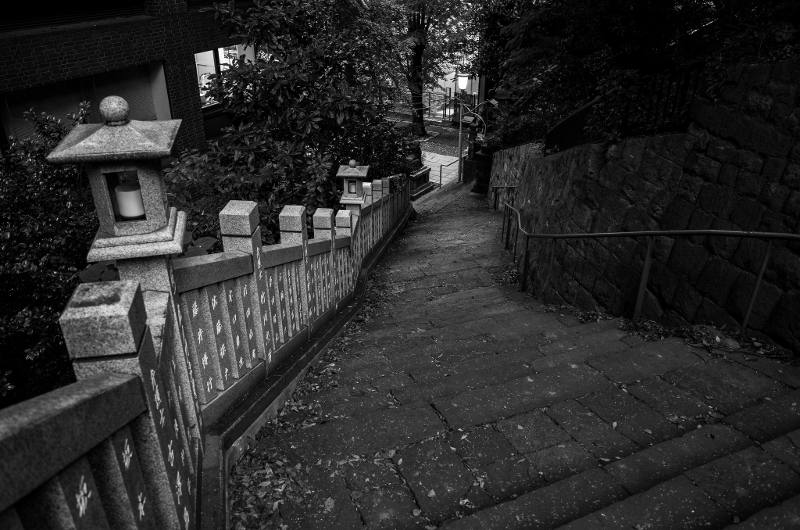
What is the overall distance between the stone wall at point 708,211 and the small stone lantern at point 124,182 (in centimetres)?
508

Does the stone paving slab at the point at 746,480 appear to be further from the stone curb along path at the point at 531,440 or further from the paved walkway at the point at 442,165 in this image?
the paved walkway at the point at 442,165

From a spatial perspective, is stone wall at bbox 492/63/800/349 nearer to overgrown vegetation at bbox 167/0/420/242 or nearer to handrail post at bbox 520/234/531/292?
handrail post at bbox 520/234/531/292

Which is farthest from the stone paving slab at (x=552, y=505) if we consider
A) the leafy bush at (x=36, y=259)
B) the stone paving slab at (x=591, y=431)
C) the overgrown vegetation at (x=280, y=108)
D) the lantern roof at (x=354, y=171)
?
Answer: the lantern roof at (x=354, y=171)

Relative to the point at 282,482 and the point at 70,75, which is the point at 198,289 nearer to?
the point at 282,482

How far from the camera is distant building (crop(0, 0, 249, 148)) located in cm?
934

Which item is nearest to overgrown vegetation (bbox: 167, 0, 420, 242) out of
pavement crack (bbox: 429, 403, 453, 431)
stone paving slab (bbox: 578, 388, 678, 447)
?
pavement crack (bbox: 429, 403, 453, 431)

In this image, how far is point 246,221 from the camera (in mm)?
3691

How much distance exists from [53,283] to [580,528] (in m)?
4.41

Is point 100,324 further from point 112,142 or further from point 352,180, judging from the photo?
point 352,180

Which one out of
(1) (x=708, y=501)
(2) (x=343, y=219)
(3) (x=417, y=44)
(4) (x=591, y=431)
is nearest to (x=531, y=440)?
(4) (x=591, y=431)

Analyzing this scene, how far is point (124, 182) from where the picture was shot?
2.92 m

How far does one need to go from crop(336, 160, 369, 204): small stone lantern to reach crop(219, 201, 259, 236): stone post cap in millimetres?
5582

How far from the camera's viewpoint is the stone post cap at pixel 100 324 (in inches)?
69.0

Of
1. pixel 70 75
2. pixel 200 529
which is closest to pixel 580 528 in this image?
pixel 200 529
